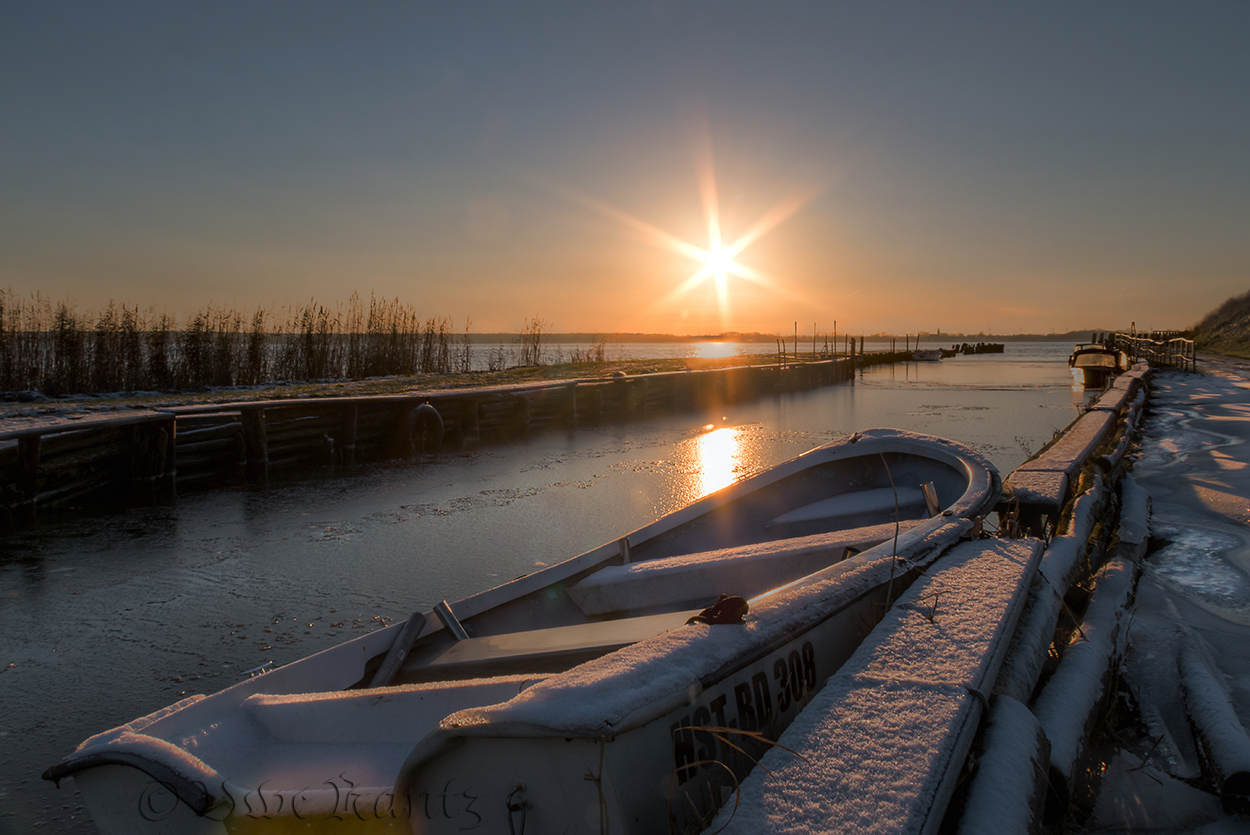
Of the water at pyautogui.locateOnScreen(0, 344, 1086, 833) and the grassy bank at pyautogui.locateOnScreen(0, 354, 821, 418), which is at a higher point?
the grassy bank at pyautogui.locateOnScreen(0, 354, 821, 418)

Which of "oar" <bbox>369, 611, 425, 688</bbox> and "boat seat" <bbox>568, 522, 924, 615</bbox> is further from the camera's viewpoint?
"boat seat" <bbox>568, 522, 924, 615</bbox>

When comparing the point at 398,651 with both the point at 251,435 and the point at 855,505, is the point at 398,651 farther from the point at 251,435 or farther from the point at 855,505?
the point at 251,435

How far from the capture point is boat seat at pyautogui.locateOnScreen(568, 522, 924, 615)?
14.1ft

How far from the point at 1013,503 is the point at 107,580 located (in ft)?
26.7

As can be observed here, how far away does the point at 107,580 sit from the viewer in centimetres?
663

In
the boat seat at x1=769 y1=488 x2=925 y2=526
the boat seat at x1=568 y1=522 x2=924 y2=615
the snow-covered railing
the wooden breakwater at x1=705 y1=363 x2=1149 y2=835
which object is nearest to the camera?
the wooden breakwater at x1=705 y1=363 x2=1149 y2=835

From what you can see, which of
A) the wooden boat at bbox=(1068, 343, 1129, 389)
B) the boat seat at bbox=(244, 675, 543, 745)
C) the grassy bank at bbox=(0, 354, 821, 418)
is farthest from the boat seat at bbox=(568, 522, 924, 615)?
the wooden boat at bbox=(1068, 343, 1129, 389)

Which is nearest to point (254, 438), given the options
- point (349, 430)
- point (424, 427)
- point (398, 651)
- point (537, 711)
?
point (349, 430)

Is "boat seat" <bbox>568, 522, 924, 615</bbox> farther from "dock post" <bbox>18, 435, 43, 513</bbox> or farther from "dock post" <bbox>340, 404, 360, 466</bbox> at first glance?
"dock post" <bbox>340, 404, 360, 466</bbox>

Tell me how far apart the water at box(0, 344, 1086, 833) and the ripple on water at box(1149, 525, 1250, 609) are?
498cm

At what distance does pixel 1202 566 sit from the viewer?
5.47 meters

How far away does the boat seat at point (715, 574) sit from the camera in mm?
4285

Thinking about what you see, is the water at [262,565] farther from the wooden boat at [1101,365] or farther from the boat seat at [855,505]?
the wooden boat at [1101,365]

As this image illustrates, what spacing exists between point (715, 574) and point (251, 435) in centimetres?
1124
